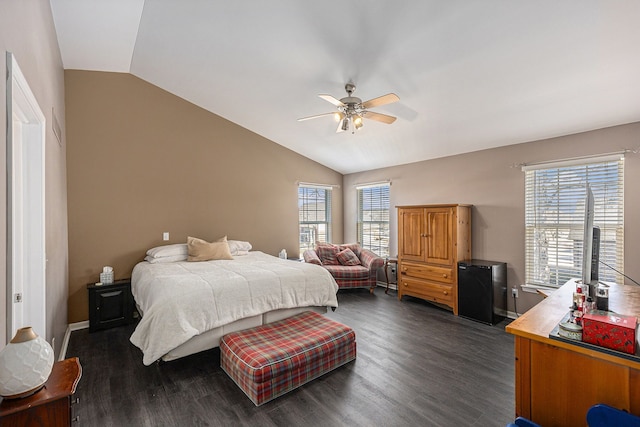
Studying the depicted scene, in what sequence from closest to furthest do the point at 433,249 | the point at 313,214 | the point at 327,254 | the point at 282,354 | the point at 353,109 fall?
the point at 282,354 → the point at 353,109 → the point at 433,249 → the point at 327,254 → the point at 313,214

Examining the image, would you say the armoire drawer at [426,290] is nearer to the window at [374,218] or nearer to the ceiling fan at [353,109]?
the window at [374,218]

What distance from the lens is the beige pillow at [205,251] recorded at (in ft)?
13.4

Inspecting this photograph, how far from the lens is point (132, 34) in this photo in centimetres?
319

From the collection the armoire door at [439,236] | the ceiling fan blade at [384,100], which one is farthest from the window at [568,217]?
the ceiling fan blade at [384,100]

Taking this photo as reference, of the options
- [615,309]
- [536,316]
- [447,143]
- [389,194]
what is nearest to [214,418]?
[536,316]

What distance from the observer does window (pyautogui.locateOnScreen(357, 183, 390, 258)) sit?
584 cm

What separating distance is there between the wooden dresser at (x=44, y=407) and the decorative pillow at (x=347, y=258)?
15.5 feet

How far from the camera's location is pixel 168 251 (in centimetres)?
402

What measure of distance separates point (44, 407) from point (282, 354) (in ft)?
5.27

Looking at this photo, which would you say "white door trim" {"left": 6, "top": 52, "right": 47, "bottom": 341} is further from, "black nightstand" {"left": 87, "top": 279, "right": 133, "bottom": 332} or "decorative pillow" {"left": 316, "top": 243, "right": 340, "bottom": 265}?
"decorative pillow" {"left": 316, "top": 243, "right": 340, "bottom": 265}

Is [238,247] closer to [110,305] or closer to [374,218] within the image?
[110,305]

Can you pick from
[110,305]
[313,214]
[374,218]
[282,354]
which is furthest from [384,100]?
[110,305]

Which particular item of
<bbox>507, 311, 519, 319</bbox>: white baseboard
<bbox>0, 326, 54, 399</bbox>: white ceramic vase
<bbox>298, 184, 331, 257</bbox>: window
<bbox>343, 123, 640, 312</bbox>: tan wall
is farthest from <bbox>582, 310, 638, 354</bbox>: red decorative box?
<bbox>298, 184, 331, 257</bbox>: window

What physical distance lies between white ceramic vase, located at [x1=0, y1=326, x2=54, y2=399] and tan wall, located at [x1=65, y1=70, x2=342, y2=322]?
348 cm
